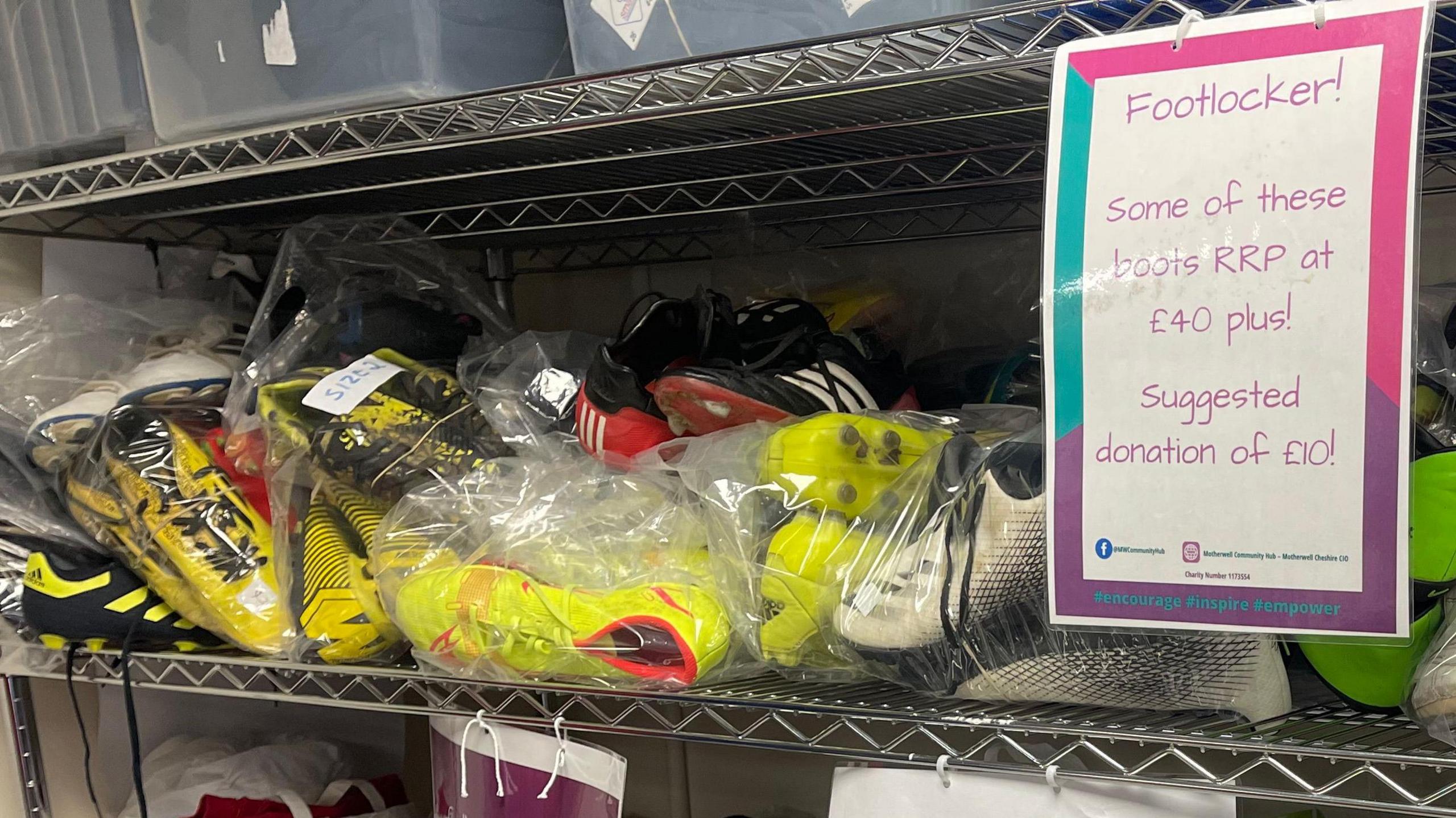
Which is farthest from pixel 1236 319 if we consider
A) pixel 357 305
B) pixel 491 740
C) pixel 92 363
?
pixel 92 363

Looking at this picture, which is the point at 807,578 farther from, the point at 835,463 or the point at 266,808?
the point at 266,808

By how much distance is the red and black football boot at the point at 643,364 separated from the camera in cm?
85

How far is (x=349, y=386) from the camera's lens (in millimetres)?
903

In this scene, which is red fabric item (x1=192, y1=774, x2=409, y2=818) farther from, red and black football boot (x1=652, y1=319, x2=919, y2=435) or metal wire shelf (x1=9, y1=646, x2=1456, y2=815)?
red and black football boot (x1=652, y1=319, x2=919, y2=435)

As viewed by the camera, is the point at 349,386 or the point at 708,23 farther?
the point at 349,386

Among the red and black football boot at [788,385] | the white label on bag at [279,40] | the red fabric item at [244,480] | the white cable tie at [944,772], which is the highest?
the white label on bag at [279,40]

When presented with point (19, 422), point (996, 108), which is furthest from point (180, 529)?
point (996, 108)

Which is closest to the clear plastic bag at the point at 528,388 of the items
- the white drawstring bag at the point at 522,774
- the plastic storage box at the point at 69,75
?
the white drawstring bag at the point at 522,774

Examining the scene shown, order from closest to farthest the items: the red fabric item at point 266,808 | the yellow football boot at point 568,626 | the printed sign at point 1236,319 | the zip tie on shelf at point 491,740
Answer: the printed sign at point 1236,319 < the yellow football boot at point 568,626 < the zip tie on shelf at point 491,740 < the red fabric item at point 266,808

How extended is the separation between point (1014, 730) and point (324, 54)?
25.4 inches

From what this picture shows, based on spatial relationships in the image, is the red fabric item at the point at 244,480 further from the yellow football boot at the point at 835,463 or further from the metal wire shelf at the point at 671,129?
the yellow football boot at the point at 835,463

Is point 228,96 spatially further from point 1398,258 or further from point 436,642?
point 1398,258

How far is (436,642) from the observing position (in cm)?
78

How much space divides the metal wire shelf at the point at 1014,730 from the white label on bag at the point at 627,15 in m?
0.43
